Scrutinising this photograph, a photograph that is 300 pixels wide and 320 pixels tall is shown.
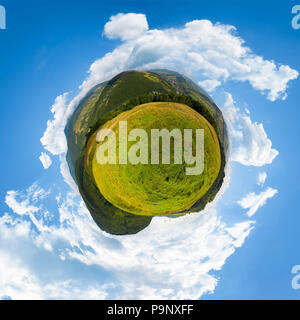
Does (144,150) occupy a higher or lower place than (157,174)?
higher

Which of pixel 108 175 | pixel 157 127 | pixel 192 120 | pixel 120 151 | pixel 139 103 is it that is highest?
pixel 139 103

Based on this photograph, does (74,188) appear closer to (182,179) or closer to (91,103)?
(91,103)

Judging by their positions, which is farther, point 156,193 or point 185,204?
point 185,204

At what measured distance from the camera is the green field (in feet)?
31.9

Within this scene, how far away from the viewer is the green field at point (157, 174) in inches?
383

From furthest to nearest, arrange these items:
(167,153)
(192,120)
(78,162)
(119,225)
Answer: (119,225)
(78,162)
(192,120)
(167,153)

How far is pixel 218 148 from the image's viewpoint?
11258 millimetres

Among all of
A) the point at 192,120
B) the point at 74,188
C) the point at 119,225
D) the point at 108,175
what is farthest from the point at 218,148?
the point at 74,188

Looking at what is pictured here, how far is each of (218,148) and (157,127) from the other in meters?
4.07

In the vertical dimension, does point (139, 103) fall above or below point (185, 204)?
above

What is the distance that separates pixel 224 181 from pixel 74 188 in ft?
35.3

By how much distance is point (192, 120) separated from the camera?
1035 centimetres

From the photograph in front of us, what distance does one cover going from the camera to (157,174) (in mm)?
9625

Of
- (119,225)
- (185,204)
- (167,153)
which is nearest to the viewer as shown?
(167,153)
